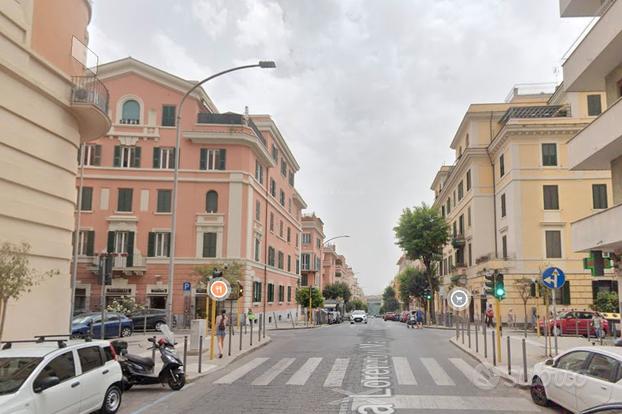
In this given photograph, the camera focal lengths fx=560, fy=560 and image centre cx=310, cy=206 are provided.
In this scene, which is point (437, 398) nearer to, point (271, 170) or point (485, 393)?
point (485, 393)

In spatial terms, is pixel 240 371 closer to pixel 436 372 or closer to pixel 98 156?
pixel 436 372

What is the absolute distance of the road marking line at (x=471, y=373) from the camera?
44.6 feet

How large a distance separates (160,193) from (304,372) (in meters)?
28.7

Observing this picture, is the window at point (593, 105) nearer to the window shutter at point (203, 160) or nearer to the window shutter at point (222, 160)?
the window shutter at point (222, 160)

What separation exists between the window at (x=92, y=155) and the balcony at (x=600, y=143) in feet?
109

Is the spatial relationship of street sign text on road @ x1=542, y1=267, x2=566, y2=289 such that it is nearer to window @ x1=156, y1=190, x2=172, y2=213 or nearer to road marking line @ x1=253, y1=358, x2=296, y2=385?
road marking line @ x1=253, y1=358, x2=296, y2=385

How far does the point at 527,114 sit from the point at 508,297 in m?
14.0

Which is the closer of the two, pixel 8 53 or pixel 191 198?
pixel 8 53

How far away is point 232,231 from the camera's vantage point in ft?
133

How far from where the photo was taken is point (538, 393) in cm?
1106

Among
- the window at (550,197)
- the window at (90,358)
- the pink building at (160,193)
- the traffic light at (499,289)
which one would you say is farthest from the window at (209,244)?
the window at (90,358)

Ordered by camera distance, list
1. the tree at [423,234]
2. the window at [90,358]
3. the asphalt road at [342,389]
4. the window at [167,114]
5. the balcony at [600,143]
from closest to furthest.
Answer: the window at [90,358] → the asphalt road at [342,389] → the balcony at [600,143] → the window at [167,114] → the tree at [423,234]

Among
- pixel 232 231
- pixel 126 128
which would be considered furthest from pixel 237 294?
pixel 126 128

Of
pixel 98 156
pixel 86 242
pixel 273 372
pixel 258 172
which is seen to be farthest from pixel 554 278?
pixel 98 156
